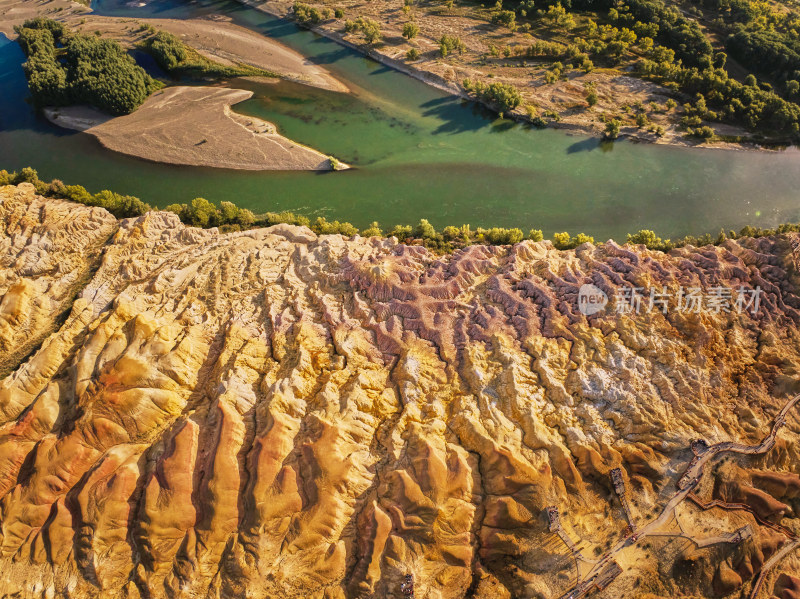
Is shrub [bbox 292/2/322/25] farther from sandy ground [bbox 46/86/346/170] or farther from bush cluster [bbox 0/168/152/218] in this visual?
bush cluster [bbox 0/168/152/218]

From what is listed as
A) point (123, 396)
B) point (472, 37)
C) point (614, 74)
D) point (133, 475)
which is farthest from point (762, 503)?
point (472, 37)

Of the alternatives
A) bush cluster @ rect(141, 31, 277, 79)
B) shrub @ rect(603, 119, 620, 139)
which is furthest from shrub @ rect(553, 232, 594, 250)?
bush cluster @ rect(141, 31, 277, 79)

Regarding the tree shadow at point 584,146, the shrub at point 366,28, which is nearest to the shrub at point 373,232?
the tree shadow at point 584,146

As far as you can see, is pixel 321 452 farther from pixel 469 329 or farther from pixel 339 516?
pixel 469 329

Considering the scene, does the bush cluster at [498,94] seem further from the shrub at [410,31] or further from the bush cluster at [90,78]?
the bush cluster at [90,78]

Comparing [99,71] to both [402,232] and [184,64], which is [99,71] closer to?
[184,64]
